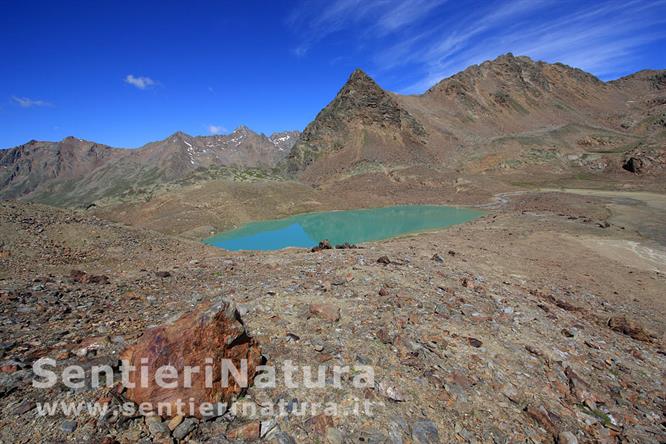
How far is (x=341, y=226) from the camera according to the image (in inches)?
1718

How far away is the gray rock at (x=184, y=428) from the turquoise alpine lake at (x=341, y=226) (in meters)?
26.3

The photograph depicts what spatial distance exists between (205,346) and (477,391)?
5050 millimetres

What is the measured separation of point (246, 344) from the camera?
5555 mm

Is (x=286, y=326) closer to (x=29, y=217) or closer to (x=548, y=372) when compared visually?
(x=548, y=372)

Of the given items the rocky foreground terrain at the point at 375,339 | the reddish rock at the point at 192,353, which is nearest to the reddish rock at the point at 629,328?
the rocky foreground terrain at the point at 375,339

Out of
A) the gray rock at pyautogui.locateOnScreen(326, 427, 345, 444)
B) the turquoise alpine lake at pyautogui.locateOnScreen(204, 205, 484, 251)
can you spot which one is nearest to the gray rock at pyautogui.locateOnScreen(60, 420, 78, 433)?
the gray rock at pyautogui.locateOnScreen(326, 427, 345, 444)

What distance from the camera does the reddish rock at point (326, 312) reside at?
795cm

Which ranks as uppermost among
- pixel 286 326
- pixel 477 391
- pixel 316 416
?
pixel 286 326

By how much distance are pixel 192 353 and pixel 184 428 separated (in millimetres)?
937

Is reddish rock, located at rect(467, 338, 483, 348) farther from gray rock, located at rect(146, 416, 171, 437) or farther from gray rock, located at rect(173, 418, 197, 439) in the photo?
gray rock, located at rect(146, 416, 171, 437)

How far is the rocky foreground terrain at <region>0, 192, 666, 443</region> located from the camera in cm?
486

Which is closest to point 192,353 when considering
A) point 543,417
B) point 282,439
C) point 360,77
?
point 282,439

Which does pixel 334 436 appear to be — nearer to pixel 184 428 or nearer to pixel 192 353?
pixel 184 428

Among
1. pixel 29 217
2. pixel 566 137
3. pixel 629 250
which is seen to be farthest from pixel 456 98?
pixel 29 217
